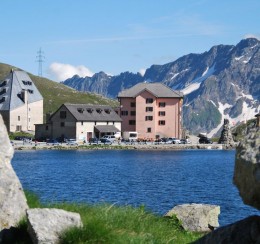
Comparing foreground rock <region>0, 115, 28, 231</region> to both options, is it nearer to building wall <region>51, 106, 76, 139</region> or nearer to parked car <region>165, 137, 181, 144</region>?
building wall <region>51, 106, 76, 139</region>

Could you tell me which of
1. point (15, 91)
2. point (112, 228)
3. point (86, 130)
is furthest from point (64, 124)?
point (112, 228)

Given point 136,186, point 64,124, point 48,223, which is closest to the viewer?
point 48,223

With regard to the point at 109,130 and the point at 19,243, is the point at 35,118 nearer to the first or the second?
the point at 109,130

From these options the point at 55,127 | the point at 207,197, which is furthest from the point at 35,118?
the point at 207,197

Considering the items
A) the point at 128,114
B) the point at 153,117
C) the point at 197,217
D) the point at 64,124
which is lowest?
the point at 197,217

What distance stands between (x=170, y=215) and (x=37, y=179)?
4641 centimetres

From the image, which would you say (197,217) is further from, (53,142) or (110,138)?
(110,138)

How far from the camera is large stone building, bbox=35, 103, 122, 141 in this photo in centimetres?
16150

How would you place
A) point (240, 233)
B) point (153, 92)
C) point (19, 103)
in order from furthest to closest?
point (19, 103)
point (153, 92)
point (240, 233)

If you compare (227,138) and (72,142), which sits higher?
(227,138)

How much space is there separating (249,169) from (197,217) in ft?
45.3

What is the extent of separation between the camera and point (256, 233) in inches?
418

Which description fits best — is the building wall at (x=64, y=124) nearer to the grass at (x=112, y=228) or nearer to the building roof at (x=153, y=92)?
the building roof at (x=153, y=92)

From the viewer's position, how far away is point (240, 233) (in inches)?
428
